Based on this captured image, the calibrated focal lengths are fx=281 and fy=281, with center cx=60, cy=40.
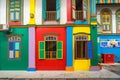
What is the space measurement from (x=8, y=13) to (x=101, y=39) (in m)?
13.9

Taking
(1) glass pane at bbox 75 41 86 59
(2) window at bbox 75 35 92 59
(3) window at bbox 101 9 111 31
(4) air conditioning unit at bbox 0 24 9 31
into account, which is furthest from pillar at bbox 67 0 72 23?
(3) window at bbox 101 9 111 31

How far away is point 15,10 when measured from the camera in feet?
77.2

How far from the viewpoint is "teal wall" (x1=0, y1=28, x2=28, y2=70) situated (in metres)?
23.1

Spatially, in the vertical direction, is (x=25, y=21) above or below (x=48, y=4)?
below

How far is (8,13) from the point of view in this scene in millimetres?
23562

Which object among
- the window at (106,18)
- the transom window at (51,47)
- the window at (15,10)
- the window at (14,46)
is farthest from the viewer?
the window at (106,18)

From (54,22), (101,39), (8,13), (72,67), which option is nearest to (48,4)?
(54,22)

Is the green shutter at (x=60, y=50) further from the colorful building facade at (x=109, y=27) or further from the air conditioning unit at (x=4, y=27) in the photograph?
the colorful building facade at (x=109, y=27)

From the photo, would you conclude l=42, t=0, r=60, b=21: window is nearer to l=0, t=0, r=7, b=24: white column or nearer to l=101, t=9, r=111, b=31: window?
l=0, t=0, r=7, b=24: white column

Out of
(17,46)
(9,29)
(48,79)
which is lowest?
(48,79)

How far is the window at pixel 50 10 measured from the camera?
23.3 metres

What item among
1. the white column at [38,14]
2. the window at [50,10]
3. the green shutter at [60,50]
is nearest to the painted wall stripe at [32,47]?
the white column at [38,14]

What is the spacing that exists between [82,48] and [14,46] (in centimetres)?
561

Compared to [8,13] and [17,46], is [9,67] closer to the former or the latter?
[17,46]
